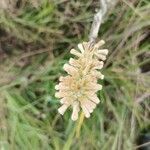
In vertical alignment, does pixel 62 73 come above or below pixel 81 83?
above

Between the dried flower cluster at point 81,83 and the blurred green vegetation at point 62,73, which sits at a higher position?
the blurred green vegetation at point 62,73

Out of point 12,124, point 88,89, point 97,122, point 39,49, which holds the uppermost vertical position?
point 39,49

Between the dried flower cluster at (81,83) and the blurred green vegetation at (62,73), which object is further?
the blurred green vegetation at (62,73)

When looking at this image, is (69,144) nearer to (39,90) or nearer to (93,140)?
(93,140)

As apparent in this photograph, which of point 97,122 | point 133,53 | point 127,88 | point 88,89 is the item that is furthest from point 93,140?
point 88,89

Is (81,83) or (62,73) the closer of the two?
(81,83)

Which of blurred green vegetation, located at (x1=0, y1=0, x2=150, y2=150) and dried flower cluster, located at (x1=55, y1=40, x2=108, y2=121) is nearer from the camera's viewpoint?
dried flower cluster, located at (x1=55, y1=40, x2=108, y2=121)

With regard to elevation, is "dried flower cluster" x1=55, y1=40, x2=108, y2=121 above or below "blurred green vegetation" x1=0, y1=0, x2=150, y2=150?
below

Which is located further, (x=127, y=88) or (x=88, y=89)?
(x=127, y=88)
